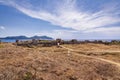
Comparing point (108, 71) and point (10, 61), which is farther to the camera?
point (10, 61)

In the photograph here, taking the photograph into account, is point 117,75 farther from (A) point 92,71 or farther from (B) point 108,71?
(A) point 92,71

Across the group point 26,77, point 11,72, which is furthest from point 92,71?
point 11,72

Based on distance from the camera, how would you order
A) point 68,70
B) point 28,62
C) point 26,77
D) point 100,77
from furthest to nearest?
point 28,62 → point 68,70 → point 100,77 → point 26,77

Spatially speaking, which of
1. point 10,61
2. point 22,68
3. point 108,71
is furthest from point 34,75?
point 108,71

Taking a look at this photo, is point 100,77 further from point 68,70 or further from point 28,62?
point 28,62

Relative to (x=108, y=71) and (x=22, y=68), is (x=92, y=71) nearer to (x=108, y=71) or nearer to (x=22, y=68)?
(x=108, y=71)

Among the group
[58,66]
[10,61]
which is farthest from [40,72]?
[10,61]

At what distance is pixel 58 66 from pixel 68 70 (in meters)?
1.72

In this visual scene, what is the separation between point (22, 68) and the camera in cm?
2203

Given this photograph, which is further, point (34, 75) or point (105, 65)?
point (105, 65)

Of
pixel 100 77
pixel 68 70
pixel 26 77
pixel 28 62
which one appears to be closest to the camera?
pixel 26 77

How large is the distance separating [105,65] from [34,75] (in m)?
9.73

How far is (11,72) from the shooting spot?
20.4 meters

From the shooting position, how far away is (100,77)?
21047mm
